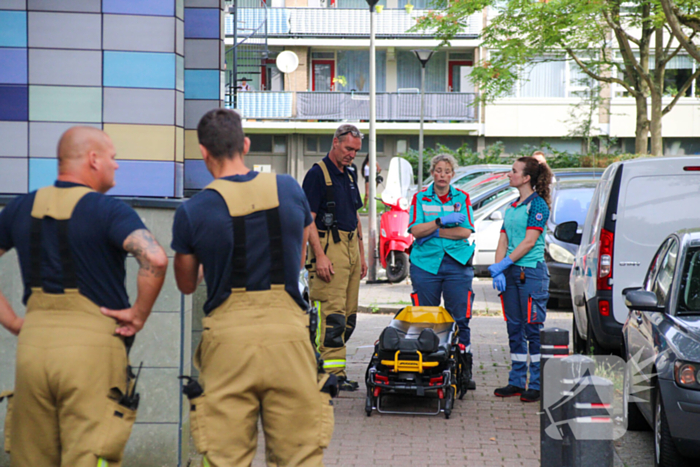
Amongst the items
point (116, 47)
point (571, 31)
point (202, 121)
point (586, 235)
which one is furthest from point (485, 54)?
point (202, 121)

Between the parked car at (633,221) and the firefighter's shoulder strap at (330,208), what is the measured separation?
7.20ft

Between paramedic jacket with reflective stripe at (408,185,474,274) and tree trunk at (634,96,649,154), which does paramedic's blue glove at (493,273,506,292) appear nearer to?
paramedic jacket with reflective stripe at (408,185,474,274)

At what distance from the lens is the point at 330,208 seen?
6.46 metres

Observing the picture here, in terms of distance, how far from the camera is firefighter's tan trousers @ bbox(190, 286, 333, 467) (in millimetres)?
3244

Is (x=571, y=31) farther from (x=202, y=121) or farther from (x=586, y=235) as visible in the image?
(x=202, y=121)

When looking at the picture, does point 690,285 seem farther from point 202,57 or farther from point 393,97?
point 393,97

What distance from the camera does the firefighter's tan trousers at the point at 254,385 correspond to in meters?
3.24

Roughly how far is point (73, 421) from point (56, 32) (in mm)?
3209

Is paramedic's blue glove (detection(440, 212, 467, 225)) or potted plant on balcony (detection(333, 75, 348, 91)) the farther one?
potted plant on balcony (detection(333, 75, 348, 91))

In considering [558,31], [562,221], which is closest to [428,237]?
[562,221]

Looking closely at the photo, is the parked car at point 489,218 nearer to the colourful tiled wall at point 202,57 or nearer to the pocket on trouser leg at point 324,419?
the colourful tiled wall at point 202,57

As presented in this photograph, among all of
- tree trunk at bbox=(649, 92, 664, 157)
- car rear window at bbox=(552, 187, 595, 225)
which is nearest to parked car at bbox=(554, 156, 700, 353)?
car rear window at bbox=(552, 187, 595, 225)

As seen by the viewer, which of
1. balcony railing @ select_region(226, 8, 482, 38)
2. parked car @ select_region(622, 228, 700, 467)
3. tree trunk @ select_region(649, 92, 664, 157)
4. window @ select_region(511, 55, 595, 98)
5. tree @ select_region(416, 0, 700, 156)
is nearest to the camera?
parked car @ select_region(622, 228, 700, 467)

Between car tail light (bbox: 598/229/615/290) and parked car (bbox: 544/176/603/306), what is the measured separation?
444 centimetres
